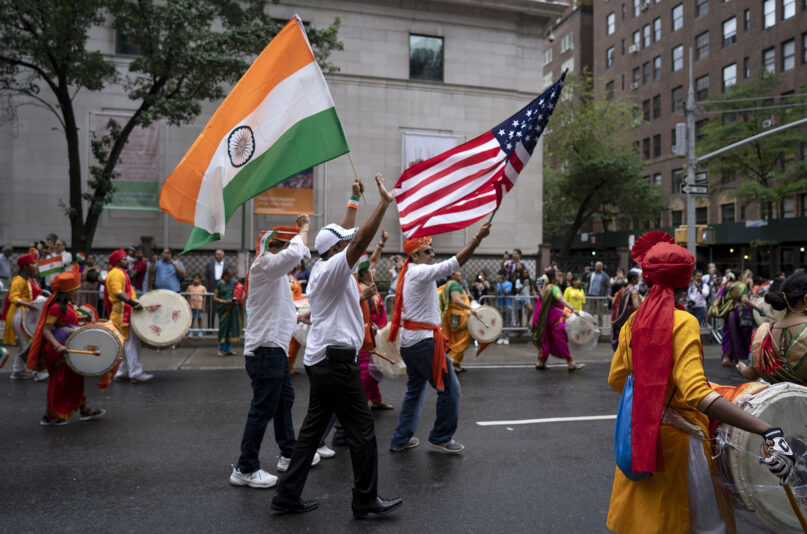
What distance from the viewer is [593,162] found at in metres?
35.1

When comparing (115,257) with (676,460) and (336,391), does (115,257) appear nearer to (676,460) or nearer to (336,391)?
(336,391)

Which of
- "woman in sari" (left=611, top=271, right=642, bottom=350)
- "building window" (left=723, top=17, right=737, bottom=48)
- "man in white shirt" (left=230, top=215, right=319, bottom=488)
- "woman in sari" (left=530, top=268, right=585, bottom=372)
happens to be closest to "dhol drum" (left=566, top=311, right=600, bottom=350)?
"woman in sari" (left=530, top=268, right=585, bottom=372)

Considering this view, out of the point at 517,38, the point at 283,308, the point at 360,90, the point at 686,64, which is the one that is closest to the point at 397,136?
the point at 360,90

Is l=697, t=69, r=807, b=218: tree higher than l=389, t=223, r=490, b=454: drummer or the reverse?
higher

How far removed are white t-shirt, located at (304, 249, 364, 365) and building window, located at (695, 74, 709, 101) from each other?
46.6 m

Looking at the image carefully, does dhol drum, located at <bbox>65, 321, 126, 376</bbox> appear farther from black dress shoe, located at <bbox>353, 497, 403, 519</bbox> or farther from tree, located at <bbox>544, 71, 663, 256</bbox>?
tree, located at <bbox>544, 71, 663, 256</bbox>

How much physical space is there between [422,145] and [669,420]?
72.9 ft

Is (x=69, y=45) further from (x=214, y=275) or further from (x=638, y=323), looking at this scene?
(x=638, y=323)

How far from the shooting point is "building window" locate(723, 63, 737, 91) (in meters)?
42.1

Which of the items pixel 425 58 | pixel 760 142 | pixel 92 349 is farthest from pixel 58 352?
pixel 760 142

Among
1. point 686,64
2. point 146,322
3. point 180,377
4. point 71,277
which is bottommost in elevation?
point 180,377

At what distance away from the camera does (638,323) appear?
3.02m

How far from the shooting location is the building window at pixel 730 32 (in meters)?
42.1

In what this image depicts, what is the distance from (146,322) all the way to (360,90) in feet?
55.1
